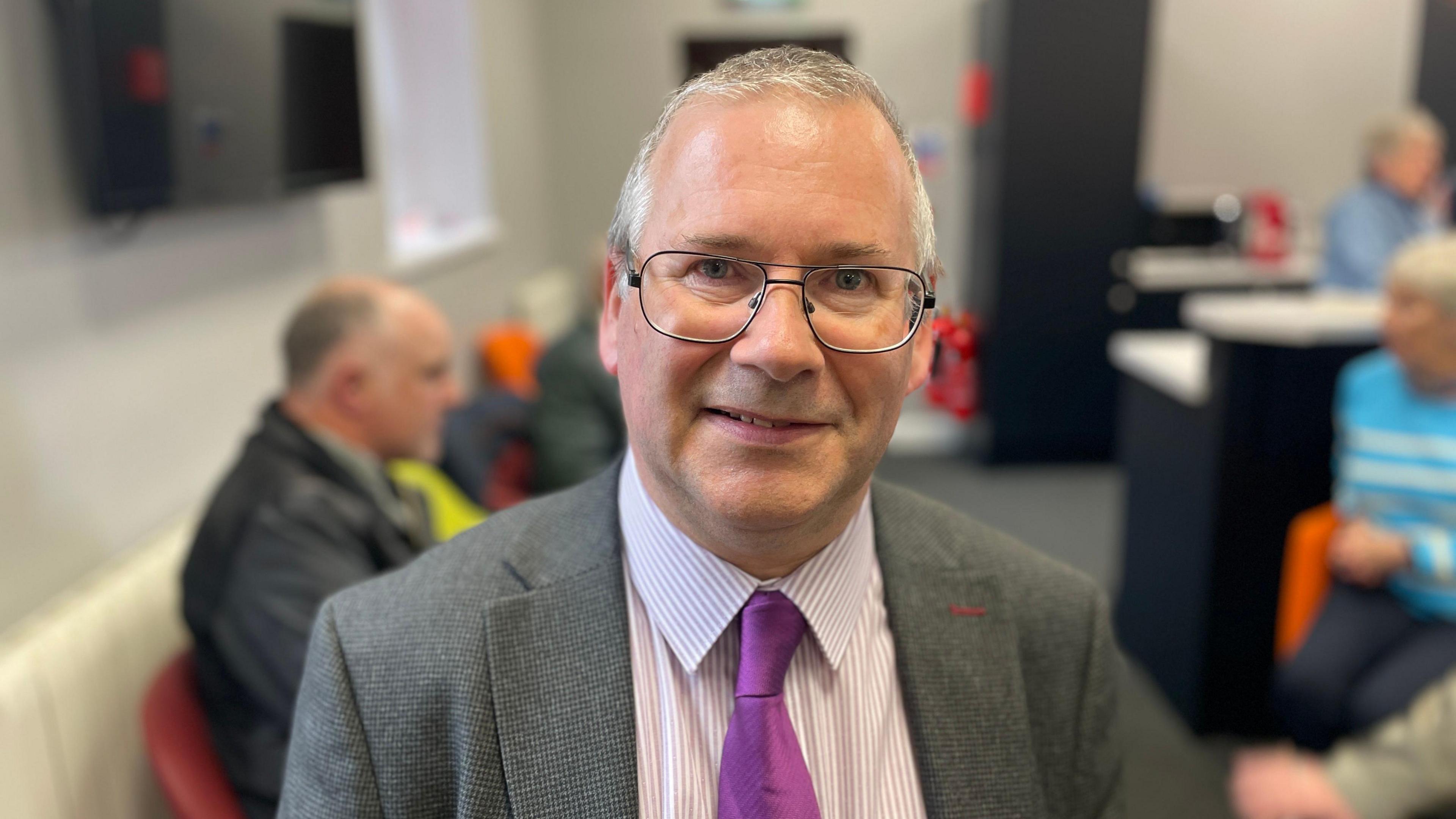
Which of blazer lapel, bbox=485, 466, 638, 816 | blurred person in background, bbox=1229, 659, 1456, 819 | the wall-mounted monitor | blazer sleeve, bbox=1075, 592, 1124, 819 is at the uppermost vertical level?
the wall-mounted monitor

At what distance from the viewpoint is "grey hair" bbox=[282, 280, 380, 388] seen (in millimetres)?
2127

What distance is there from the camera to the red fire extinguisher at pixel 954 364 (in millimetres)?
1222

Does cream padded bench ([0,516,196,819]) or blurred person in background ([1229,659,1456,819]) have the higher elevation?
cream padded bench ([0,516,196,819])

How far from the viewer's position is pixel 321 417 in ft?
7.01

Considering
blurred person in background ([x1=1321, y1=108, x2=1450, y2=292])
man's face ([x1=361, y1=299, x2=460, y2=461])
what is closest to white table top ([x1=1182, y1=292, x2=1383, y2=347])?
blurred person in background ([x1=1321, y1=108, x2=1450, y2=292])

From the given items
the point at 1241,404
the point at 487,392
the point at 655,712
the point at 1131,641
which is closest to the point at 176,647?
the point at 655,712

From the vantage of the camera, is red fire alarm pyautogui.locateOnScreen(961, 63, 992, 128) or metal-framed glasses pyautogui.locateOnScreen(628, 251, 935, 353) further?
red fire alarm pyautogui.locateOnScreen(961, 63, 992, 128)

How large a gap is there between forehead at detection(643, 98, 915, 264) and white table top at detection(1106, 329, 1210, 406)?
234 cm

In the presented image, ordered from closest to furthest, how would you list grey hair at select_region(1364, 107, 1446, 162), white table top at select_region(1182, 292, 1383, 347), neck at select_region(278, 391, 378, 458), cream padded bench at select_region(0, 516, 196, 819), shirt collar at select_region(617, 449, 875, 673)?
shirt collar at select_region(617, 449, 875, 673), cream padded bench at select_region(0, 516, 196, 819), neck at select_region(278, 391, 378, 458), white table top at select_region(1182, 292, 1383, 347), grey hair at select_region(1364, 107, 1446, 162)

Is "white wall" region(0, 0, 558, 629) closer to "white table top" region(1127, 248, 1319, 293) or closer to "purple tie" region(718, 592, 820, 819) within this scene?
"purple tie" region(718, 592, 820, 819)

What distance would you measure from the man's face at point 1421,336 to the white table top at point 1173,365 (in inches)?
21.3

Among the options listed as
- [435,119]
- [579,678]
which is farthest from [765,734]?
[435,119]

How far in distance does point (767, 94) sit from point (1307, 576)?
2247 millimetres

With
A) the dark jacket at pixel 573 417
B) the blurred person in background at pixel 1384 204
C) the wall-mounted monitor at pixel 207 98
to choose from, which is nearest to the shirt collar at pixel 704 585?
the wall-mounted monitor at pixel 207 98
